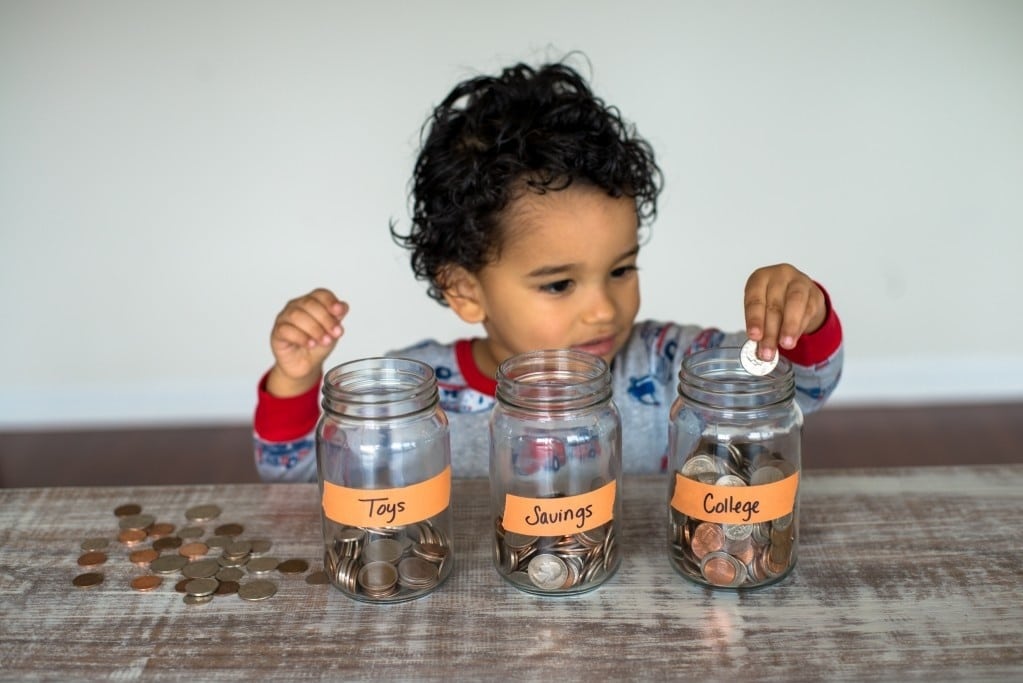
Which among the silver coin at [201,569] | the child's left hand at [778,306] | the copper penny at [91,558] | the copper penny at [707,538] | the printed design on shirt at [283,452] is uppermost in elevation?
the child's left hand at [778,306]

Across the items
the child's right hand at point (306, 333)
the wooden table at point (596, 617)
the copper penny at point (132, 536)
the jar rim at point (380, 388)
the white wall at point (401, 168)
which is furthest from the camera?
the white wall at point (401, 168)

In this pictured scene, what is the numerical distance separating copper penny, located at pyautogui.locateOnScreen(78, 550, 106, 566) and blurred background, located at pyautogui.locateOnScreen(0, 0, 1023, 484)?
1.99m

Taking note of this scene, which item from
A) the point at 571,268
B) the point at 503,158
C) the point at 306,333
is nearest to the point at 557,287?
the point at 571,268

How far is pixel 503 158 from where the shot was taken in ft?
4.49

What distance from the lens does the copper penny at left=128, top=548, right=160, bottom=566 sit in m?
1.01

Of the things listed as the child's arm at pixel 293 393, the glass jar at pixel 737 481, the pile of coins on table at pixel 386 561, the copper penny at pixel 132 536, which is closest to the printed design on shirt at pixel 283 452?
the child's arm at pixel 293 393

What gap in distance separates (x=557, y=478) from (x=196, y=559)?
35cm

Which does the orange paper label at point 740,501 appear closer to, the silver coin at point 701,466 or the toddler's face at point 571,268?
the silver coin at point 701,466

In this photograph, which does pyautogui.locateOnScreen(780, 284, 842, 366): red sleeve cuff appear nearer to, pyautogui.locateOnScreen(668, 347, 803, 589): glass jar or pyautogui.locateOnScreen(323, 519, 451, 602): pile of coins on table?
pyautogui.locateOnScreen(668, 347, 803, 589): glass jar

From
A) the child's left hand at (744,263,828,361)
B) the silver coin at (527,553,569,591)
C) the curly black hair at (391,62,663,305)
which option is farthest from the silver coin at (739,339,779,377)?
the curly black hair at (391,62,663,305)

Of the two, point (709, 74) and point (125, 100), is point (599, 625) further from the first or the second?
point (125, 100)

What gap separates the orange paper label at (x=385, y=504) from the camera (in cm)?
90

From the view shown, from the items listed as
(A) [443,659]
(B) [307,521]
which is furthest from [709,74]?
(A) [443,659]

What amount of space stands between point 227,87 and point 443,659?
2.34m
